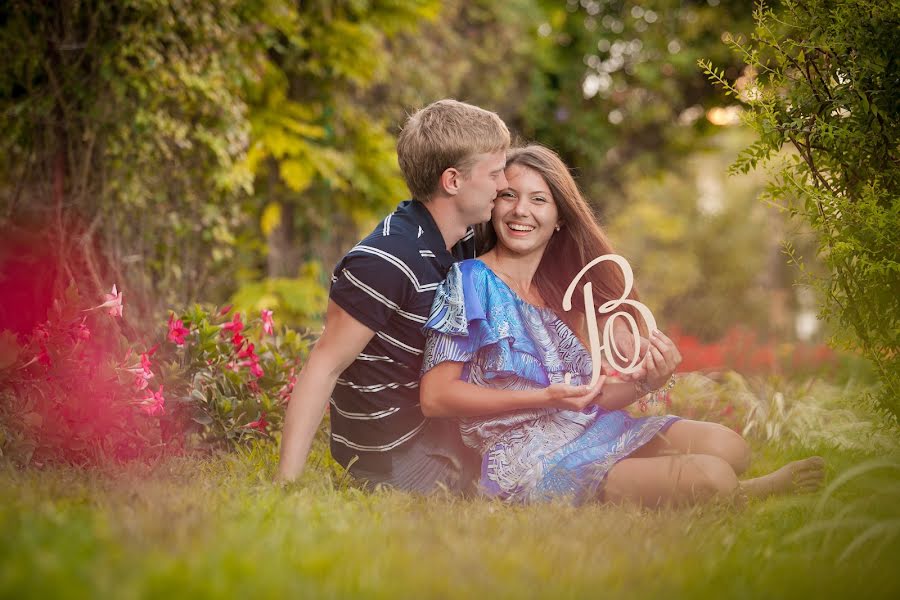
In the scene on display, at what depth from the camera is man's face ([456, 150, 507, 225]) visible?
10.7 feet

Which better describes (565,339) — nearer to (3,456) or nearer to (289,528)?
(289,528)

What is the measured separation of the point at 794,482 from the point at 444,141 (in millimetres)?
1867

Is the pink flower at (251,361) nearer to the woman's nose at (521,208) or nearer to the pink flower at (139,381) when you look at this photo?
the pink flower at (139,381)

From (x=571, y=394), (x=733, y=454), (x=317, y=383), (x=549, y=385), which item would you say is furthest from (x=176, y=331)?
(x=733, y=454)

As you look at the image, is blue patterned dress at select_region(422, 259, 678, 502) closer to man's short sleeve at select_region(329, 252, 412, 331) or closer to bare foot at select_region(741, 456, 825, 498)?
man's short sleeve at select_region(329, 252, 412, 331)

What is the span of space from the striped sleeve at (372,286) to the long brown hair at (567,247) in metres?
0.63

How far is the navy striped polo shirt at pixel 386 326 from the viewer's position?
308cm

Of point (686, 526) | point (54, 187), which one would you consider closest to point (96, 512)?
point (686, 526)

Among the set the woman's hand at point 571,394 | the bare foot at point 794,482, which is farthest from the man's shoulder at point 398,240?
the bare foot at point 794,482

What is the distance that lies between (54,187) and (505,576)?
14.3 feet

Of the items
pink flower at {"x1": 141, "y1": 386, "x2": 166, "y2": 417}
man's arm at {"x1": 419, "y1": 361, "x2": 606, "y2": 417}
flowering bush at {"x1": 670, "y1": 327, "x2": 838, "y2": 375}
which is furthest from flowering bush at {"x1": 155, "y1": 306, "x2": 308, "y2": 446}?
flowering bush at {"x1": 670, "y1": 327, "x2": 838, "y2": 375}

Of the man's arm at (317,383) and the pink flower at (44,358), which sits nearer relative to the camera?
the man's arm at (317,383)

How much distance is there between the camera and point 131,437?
3342mm

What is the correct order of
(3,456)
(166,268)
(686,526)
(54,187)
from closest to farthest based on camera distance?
(686,526) < (3,456) < (54,187) < (166,268)
